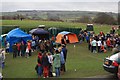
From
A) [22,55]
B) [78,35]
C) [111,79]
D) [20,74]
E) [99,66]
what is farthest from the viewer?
[78,35]

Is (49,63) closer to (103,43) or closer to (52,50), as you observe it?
(52,50)

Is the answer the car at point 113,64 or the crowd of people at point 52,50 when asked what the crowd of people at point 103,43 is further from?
the car at point 113,64

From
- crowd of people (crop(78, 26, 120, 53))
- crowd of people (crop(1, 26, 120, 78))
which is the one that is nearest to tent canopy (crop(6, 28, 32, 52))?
crowd of people (crop(1, 26, 120, 78))

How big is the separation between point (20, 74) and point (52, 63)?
7.30ft

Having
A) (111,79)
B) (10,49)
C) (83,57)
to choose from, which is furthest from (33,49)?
(111,79)

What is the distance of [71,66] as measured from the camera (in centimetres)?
2028

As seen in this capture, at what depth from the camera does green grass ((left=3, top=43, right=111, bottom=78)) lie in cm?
1753

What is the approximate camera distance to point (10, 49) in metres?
28.5

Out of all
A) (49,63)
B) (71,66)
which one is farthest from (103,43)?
(49,63)

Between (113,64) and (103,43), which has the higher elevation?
(103,43)

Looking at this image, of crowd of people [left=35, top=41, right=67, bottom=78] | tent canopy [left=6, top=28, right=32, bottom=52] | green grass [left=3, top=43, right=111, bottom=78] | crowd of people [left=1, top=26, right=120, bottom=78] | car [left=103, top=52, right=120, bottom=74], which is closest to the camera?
car [left=103, top=52, right=120, bottom=74]

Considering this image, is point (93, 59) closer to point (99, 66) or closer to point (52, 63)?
point (99, 66)

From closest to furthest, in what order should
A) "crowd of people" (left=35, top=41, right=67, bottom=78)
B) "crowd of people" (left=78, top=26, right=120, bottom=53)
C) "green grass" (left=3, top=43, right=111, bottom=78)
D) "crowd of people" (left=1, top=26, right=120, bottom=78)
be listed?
1. "crowd of people" (left=35, top=41, right=67, bottom=78)
2. "crowd of people" (left=1, top=26, right=120, bottom=78)
3. "green grass" (left=3, top=43, right=111, bottom=78)
4. "crowd of people" (left=78, top=26, right=120, bottom=53)

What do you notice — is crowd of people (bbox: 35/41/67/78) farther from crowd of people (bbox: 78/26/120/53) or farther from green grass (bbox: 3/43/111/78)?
crowd of people (bbox: 78/26/120/53)
